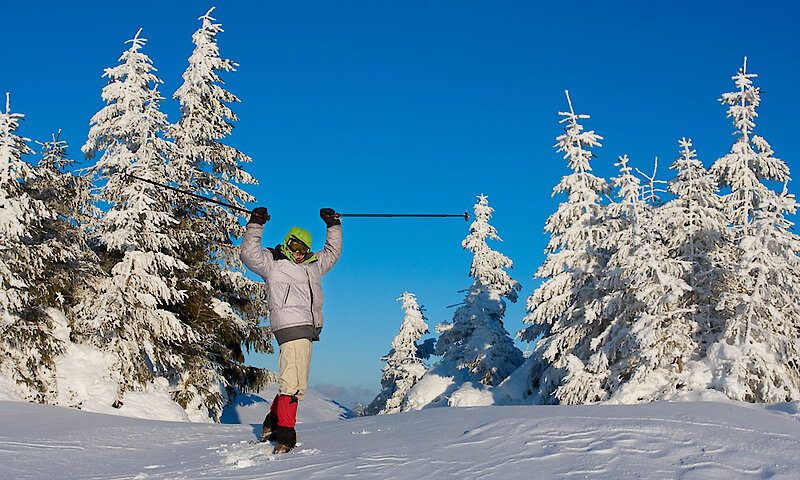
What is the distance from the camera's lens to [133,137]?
20.2 metres

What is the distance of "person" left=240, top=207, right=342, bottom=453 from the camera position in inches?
266

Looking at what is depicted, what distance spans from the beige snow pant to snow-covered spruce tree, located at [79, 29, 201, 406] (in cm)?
1156

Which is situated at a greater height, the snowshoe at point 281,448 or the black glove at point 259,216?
the black glove at point 259,216

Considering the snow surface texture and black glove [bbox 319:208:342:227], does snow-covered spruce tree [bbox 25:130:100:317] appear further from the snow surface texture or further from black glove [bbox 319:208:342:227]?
black glove [bbox 319:208:342:227]

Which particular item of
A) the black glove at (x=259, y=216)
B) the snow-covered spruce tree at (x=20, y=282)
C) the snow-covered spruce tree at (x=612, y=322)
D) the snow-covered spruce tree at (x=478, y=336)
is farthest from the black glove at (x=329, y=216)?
the snow-covered spruce tree at (x=478, y=336)

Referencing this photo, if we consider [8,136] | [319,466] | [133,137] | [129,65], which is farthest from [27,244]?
[319,466]

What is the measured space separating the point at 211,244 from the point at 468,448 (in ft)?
54.8

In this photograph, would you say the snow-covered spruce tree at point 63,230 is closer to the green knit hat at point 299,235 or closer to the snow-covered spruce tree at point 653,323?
the green knit hat at point 299,235

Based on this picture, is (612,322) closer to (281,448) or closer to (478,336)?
(478,336)

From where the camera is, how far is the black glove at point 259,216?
278 inches

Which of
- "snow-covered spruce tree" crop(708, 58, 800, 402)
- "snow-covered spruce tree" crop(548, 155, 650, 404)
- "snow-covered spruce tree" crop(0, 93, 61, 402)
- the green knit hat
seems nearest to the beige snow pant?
the green knit hat

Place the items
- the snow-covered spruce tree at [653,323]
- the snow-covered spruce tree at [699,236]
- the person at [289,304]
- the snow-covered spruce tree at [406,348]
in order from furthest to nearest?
the snow-covered spruce tree at [406,348]
the snow-covered spruce tree at [699,236]
the snow-covered spruce tree at [653,323]
the person at [289,304]

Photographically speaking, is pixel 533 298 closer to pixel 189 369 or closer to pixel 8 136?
pixel 189 369

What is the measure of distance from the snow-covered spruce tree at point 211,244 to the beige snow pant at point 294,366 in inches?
501
